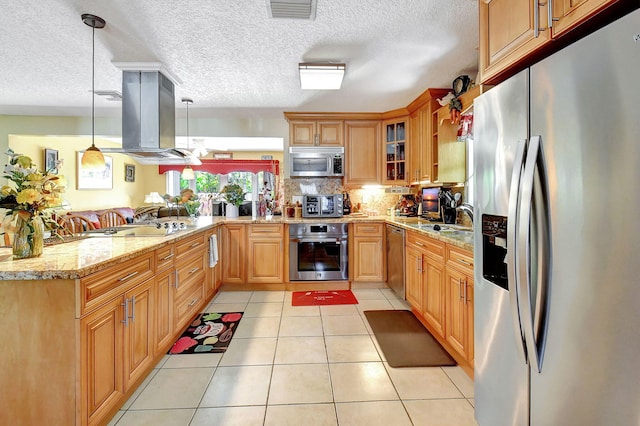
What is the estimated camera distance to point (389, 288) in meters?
3.89

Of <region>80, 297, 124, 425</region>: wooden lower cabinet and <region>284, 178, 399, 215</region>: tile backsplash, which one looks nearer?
<region>80, 297, 124, 425</region>: wooden lower cabinet

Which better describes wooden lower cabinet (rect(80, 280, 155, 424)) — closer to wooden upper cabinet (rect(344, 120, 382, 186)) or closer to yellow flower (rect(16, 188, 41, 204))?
yellow flower (rect(16, 188, 41, 204))

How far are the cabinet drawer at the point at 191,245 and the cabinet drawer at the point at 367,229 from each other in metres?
1.79

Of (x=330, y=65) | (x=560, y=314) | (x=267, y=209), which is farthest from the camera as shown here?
(x=267, y=209)

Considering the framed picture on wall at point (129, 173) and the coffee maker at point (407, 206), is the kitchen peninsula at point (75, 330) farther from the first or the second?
the framed picture on wall at point (129, 173)

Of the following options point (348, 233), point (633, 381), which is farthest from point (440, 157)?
point (633, 381)

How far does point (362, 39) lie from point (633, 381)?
8.06ft

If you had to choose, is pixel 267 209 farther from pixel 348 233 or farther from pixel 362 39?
pixel 362 39

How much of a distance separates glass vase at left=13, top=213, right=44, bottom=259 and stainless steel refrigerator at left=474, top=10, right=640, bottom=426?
218 cm

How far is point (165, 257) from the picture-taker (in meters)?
2.17

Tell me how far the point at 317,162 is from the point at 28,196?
121 inches

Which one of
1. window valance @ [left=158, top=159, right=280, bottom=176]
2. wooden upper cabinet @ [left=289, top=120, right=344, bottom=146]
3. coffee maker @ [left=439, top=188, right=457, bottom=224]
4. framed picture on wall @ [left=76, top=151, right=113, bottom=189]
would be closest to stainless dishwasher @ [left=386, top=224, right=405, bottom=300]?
coffee maker @ [left=439, top=188, right=457, bottom=224]

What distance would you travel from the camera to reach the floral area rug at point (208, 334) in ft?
7.80

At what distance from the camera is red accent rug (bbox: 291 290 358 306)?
11.2ft
